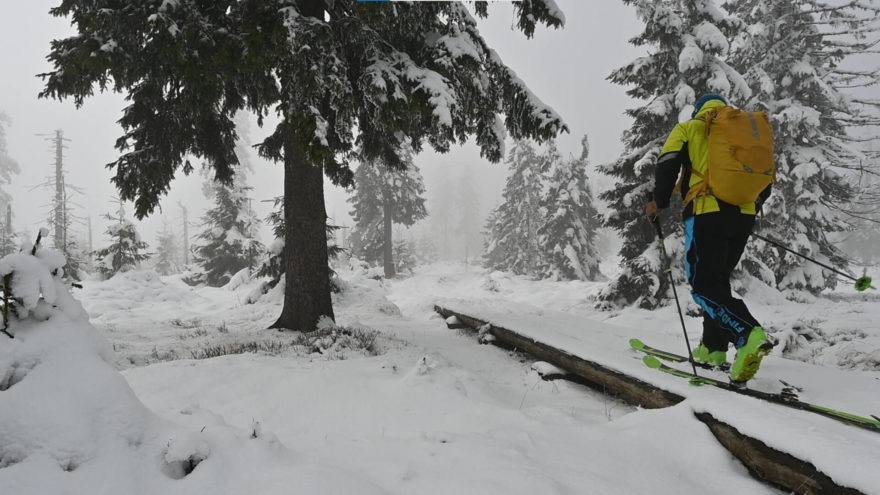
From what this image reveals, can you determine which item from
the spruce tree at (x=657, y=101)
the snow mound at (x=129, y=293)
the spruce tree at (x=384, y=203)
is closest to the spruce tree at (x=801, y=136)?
the spruce tree at (x=657, y=101)

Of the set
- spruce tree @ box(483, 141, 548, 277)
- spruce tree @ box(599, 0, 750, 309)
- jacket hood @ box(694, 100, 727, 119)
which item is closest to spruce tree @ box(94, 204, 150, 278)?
spruce tree @ box(599, 0, 750, 309)

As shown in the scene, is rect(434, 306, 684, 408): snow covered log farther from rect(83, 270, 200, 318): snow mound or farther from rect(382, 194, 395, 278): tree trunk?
rect(382, 194, 395, 278): tree trunk

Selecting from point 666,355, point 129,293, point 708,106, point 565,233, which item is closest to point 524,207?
Answer: point 565,233

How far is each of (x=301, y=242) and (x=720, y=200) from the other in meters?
5.55

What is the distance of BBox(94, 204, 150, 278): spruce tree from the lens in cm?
1992

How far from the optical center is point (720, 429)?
2.55 meters

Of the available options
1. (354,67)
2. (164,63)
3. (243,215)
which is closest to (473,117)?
(354,67)

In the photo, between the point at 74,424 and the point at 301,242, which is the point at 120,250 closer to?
the point at 301,242

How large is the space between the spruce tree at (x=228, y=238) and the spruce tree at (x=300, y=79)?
613 inches

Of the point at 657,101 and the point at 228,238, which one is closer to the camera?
the point at 657,101

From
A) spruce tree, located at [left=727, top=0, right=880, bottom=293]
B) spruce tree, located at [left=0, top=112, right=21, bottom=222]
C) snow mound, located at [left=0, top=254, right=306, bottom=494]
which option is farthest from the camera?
spruce tree, located at [left=0, top=112, right=21, bottom=222]

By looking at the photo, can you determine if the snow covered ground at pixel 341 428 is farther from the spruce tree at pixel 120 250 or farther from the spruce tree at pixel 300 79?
the spruce tree at pixel 120 250

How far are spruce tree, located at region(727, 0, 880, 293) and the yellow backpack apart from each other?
12790 millimetres

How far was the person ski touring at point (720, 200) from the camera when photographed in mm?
3391
